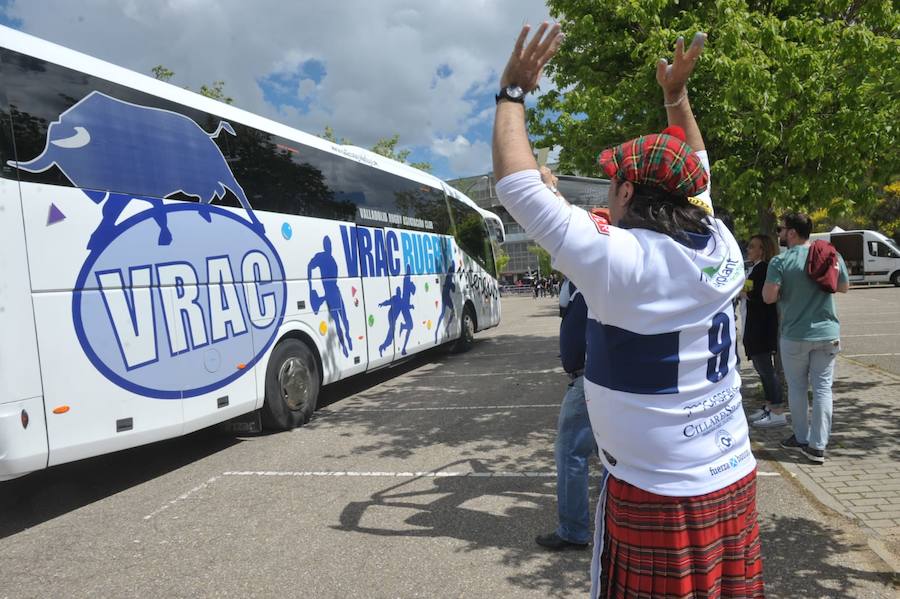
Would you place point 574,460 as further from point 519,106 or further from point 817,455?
point 817,455

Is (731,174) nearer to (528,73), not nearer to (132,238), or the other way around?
(528,73)

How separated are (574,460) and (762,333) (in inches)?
141

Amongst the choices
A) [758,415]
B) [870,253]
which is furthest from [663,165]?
[870,253]

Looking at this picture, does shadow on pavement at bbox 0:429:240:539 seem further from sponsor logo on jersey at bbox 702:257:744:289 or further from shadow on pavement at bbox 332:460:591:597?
sponsor logo on jersey at bbox 702:257:744:289

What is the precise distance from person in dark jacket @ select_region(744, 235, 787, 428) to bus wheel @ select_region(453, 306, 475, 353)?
7.35m

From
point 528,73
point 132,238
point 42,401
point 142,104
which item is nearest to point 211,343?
point 132,238

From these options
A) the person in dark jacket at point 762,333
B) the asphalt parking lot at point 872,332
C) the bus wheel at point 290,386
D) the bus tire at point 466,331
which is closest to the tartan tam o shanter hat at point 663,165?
the person in dark jacket at point 762,333

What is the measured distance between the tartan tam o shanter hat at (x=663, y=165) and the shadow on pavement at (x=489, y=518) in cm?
242

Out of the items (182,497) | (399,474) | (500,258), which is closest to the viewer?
(182,497)

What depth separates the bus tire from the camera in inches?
518

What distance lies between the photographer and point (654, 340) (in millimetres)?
1578

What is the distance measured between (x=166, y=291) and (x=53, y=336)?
41.7 inches

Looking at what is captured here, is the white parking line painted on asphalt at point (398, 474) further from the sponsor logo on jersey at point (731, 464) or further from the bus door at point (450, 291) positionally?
the bus door at point (450, 291)

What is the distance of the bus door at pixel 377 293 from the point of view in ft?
28.9
